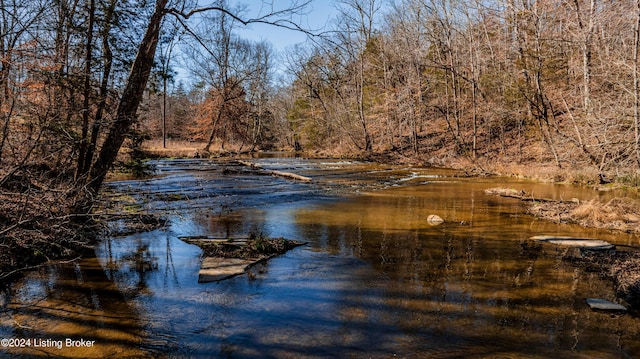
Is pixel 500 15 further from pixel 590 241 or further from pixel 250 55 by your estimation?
pixel 250 55

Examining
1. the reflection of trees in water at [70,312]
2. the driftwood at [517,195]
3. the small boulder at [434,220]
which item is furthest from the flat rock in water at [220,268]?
the driftwood at [517,195]

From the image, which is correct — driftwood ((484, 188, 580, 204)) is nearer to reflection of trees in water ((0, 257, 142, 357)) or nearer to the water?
the water

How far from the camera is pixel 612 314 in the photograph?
4.54 m

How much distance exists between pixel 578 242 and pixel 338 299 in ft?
17.5

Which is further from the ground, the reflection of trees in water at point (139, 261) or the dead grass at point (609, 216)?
the dead grass at point (609, 216)

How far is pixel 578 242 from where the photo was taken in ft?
24.1

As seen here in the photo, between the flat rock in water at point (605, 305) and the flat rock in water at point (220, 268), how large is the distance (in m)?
4.72

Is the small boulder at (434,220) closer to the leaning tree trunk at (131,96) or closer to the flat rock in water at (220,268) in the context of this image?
the flat rock in water at (220,268)

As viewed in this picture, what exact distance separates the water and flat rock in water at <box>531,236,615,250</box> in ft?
1.26

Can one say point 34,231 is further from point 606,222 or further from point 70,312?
point 606,222

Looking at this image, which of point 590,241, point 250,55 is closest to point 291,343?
point 590,241

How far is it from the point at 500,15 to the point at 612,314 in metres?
22.8

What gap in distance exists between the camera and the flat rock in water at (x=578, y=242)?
7.00 metres

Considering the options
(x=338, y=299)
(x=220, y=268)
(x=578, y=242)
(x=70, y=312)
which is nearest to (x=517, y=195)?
(x=578, y=242)
